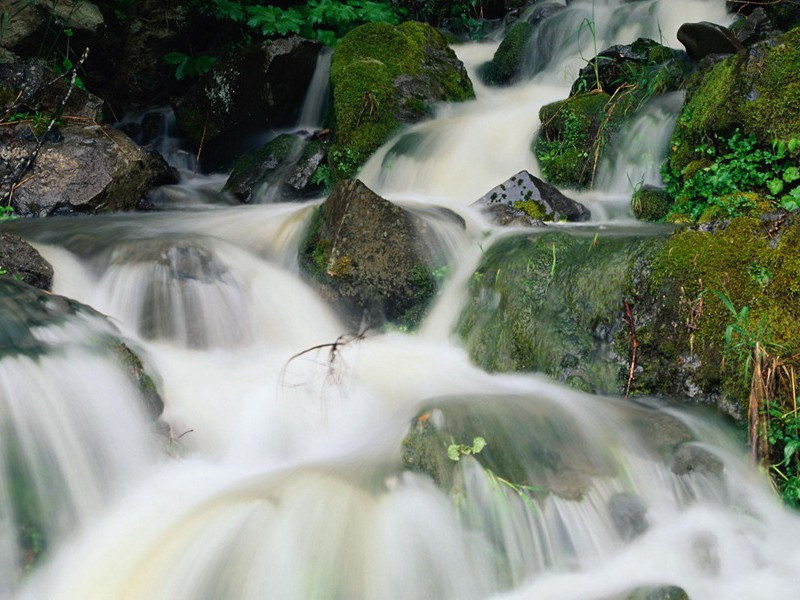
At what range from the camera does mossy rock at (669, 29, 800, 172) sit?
473cm

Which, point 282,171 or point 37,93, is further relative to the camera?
point 282,171

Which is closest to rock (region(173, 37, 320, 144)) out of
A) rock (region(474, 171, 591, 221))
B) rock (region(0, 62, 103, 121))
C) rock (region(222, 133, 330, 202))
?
rock (region(222, 133, 330, 202))

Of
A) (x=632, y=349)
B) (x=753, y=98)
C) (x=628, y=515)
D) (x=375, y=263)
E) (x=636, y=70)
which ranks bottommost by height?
(x=628, y=515)

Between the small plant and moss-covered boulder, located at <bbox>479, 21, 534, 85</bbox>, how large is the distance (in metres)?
8.09

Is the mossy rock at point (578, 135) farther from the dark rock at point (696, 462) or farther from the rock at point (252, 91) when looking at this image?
the dark rock at point (696, 462)

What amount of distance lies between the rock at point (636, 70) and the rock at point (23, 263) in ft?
18.0

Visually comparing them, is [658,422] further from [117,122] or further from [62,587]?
[117,122]

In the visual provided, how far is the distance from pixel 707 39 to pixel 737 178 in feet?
9.33

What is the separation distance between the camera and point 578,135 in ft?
22.9

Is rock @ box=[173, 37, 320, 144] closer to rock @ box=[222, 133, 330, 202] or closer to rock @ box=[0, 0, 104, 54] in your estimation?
rock @ box=[222, 133, 330, 202]

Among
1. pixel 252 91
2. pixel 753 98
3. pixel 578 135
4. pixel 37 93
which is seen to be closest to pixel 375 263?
pixel 753 98

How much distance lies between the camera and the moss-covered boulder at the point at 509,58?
10375mm

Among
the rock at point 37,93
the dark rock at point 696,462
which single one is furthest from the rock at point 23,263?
the dark rock at point 696,462

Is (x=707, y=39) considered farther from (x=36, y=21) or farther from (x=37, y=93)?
(x=36, y=21)
